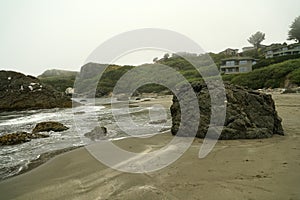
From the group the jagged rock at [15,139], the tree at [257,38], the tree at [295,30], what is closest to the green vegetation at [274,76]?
the jagged rock at [15,139]

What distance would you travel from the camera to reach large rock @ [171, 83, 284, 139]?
6.22 metres

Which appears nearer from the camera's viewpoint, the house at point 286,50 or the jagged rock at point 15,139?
the jagged rock at point 15,139

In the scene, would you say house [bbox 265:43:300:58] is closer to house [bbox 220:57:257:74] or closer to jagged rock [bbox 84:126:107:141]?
house [bbox 220:57:257:74]

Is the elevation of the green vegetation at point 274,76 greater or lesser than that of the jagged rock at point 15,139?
greater

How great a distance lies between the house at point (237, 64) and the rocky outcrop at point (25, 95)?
41610mm

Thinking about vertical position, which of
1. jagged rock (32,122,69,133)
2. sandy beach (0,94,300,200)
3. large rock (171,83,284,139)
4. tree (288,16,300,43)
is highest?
tree (288,16,300,43)

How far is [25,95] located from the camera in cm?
2302

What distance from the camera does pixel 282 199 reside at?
2809 mm

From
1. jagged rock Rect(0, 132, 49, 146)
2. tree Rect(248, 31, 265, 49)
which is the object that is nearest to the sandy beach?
jagged rock Rect(0, 132, 49, 146)

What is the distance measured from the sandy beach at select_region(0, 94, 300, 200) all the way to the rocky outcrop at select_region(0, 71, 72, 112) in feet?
63.4

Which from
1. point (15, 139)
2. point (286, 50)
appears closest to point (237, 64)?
point (286, 50)

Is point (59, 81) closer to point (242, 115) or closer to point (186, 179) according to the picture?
point (242, 115)

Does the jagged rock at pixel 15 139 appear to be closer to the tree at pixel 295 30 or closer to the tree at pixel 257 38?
the tree at pixel 295 30

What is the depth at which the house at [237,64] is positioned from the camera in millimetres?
53438
